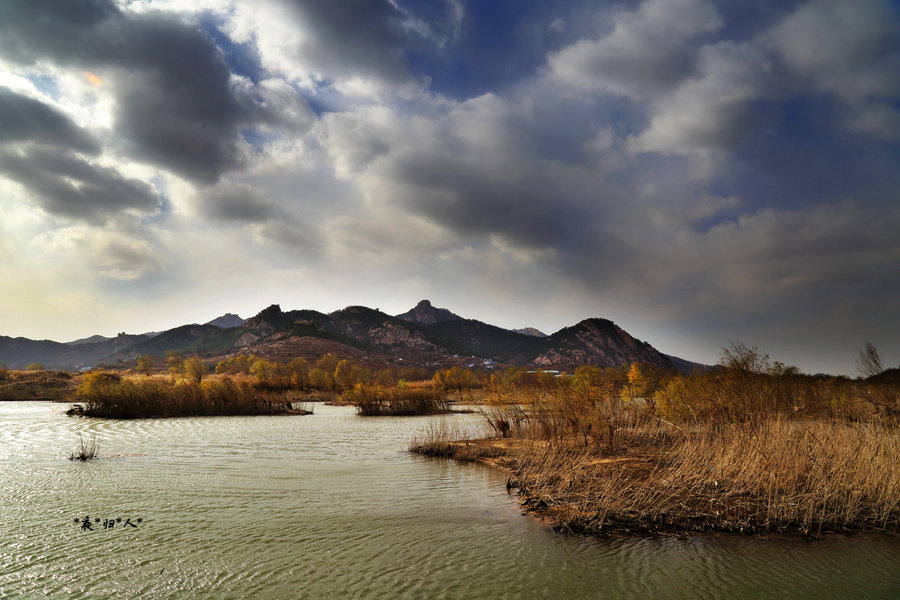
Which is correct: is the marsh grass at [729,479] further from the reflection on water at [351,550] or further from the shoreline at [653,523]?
the reflection on water at [351,550]

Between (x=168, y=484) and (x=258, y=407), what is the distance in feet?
101

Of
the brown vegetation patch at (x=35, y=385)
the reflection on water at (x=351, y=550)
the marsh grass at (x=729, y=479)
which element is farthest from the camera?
the brown vegetation patch at (x=35, y=385)

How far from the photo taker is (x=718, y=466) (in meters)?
12.9

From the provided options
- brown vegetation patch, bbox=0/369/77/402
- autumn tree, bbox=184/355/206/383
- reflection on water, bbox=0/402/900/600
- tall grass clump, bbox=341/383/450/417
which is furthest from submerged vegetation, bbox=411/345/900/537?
brown vegetation patch, bbox=0/369/77/402

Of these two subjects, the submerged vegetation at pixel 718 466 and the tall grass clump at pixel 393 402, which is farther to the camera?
the tall grass clump at pixel 393 402

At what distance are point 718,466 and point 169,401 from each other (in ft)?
136

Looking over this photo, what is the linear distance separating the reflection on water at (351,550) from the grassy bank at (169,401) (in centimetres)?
2470

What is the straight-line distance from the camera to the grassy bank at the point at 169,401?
125ft

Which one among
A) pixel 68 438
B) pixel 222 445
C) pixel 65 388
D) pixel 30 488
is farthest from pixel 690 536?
pixel 65 388

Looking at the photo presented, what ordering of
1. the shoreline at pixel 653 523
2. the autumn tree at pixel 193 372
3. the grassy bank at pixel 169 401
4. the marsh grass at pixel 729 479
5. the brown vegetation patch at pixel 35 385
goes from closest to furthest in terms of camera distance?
the shoreline at pixel 653 523 < the marsh grass at pixel 729 479 < the grassy bank at pixel 169 401 < the autumn tree at pixel 193 372 < the brown vegetation patch at pixel 35 385

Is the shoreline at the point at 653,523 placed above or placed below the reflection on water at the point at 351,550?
above

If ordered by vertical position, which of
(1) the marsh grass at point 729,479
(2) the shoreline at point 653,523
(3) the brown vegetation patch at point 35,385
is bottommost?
(3) the brown vegetation patch at point 35,385

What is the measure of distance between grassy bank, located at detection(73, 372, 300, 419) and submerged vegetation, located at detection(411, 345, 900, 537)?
2811cm

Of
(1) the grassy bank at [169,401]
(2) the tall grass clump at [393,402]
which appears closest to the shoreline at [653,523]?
(2) the tall grass clump at [393,402]
